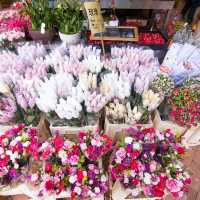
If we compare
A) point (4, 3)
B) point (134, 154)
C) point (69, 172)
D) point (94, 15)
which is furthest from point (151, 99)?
point (4, 3)

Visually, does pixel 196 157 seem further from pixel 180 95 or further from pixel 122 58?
pixel 122 58

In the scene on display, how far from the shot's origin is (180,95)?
112 centimetres

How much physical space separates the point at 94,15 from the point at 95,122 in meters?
0.66

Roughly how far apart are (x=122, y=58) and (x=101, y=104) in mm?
359

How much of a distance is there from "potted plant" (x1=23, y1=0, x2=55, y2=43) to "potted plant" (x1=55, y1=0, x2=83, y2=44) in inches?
2.8

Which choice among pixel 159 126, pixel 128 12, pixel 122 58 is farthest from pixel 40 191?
pixel 128 12

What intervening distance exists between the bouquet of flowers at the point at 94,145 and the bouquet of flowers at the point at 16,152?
221 mm

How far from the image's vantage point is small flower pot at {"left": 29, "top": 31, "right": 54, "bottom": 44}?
5.13 feet

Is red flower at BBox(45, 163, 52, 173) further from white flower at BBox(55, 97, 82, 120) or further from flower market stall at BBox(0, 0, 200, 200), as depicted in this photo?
white flower at BBox(55, 97, 82, 120)

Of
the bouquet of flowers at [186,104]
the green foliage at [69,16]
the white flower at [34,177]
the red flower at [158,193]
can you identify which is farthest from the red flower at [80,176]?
the green foliage at [69,16]

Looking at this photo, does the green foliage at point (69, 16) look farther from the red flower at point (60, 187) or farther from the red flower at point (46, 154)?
the red flower at point (60, 187)

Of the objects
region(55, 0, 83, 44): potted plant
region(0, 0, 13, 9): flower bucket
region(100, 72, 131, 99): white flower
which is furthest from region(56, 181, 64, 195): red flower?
region(0, 0, 13, 9): flower bucket

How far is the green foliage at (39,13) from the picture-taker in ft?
5.08

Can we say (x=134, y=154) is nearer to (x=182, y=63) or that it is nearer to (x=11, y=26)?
(x=182, y=63)
